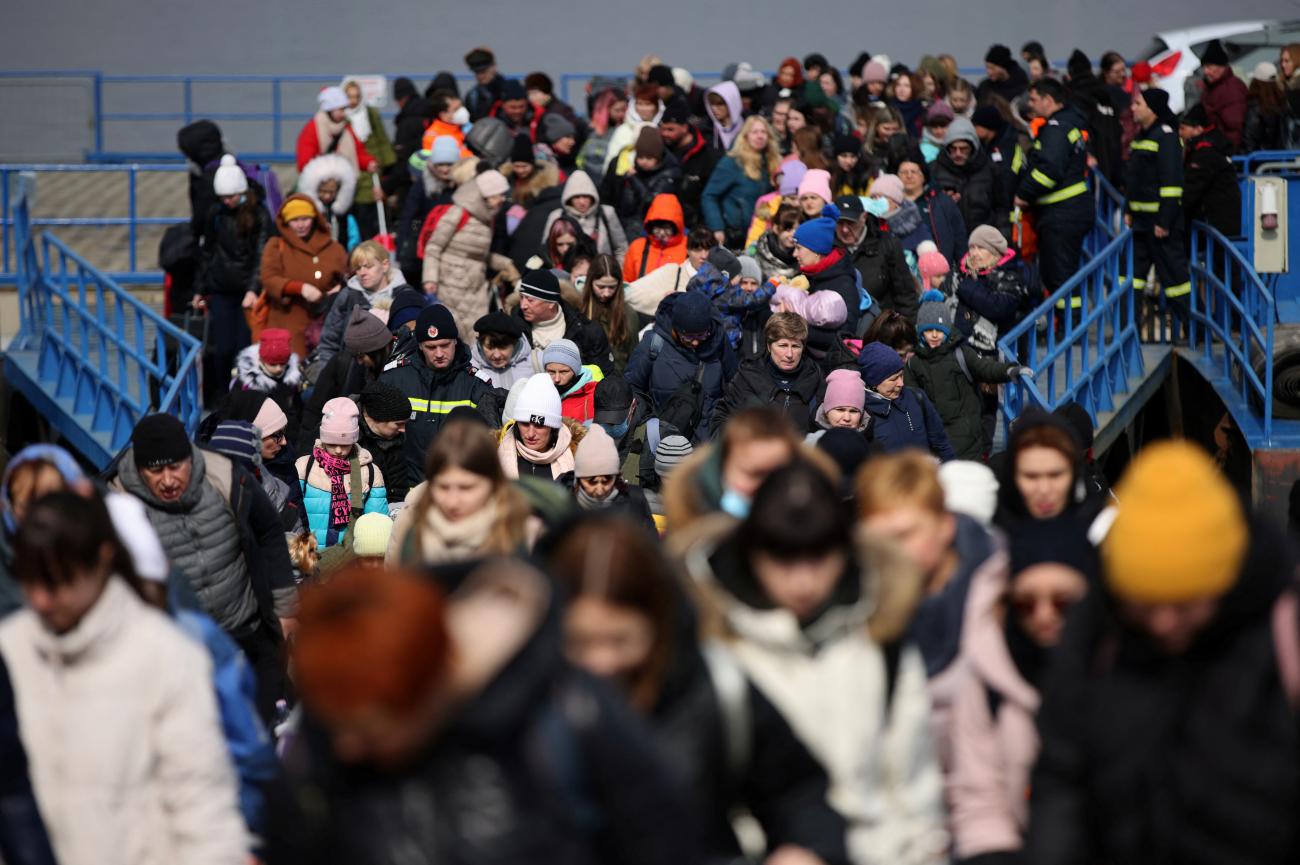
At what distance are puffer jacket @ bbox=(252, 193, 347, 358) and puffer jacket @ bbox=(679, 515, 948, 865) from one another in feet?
27.4

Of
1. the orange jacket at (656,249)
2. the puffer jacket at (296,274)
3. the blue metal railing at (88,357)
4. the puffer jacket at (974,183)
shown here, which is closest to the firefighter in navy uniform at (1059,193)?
the puffer jacket at (974,183)

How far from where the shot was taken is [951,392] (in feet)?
34.3

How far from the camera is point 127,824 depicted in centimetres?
430

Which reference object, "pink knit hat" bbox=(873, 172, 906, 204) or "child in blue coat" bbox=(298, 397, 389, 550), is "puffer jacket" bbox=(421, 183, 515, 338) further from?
"child in blue coat" bbox=(298, 397, 389, 550)

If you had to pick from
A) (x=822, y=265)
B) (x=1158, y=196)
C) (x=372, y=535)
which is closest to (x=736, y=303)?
(x=822, y=265)

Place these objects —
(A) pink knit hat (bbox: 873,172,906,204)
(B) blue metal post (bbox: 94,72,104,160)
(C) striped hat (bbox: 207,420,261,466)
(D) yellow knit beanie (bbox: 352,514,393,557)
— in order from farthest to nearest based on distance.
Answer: (B) blue metal post (bbox: 94,72,104,160) → (A) pink knit hat (bbox: 873,172,906,204) → (C) striped hat (bbox: 207,420,261,466) → (D) yellow knit beanie (bbox: 352,514,393,557)

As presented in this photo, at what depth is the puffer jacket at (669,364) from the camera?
32.1 ft

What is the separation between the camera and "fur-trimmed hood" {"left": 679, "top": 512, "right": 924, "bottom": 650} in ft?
12.4

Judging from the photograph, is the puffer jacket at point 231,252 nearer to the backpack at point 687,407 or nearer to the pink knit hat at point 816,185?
the pink knit hat at point 816,185

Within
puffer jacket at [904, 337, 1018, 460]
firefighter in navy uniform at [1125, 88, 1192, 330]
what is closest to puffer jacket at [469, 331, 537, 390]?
puffer jacket at [904, 337, 1018, 460]

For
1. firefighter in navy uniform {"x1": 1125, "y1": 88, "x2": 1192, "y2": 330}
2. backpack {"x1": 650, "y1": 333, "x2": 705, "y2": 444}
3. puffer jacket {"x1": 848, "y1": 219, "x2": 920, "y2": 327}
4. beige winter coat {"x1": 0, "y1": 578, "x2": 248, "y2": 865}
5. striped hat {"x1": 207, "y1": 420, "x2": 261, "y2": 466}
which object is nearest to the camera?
beige winter coat {"x1": 0, "y1": 578, "x2": 248, "y2": 865}

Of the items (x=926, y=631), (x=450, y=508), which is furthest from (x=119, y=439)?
(x=926, y=631)

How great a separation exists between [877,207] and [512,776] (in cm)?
906

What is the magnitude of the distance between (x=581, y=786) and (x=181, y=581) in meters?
2.00
